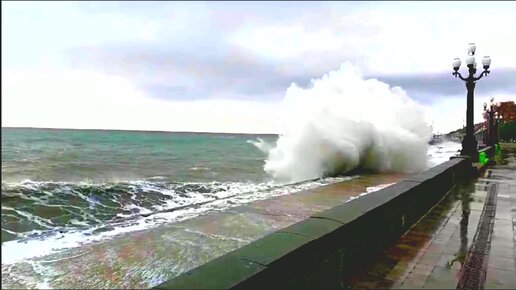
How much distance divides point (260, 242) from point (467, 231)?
3526 mm

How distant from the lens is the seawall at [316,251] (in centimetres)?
223

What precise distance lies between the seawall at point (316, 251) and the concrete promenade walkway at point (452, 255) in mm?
175

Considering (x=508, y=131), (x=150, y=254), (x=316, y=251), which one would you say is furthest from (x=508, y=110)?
(x=316, y=251)

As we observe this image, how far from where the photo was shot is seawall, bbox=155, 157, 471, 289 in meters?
2.23

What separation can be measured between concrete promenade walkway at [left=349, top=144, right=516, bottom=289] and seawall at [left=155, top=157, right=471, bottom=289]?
18 centimetres

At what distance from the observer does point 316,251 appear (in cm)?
286

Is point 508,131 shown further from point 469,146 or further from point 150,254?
point 150,254

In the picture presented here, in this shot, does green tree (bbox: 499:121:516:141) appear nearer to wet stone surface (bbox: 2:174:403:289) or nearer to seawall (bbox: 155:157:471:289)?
wet stone surface (bbox: 2:174:403:289)

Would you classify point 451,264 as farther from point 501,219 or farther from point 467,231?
point 501,219

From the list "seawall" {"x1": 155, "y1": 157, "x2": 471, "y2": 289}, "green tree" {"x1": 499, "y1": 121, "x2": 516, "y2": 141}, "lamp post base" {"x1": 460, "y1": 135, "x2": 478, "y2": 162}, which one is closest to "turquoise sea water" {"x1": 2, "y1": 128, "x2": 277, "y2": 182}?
"seawall" {"x1": 155, "y1": 157, "x2": 471, "y2": 289}

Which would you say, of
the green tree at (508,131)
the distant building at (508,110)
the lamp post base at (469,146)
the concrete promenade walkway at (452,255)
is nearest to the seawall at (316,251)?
the concrete promenade walkway at (452,255)

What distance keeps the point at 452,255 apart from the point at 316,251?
76.4 inches

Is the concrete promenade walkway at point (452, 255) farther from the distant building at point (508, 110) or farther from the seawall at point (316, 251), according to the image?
→ the distant building at point (508, 110)

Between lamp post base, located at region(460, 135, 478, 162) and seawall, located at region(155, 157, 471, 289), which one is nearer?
seawall, located at region(155, 157, 471, 289)
